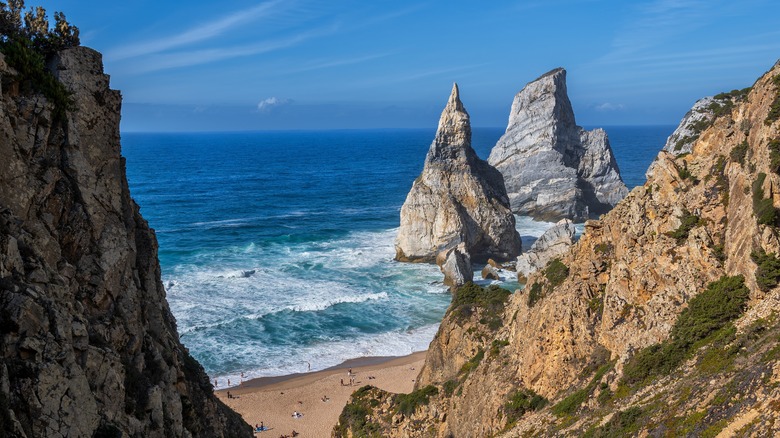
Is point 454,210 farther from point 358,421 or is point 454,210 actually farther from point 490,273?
point 358,421

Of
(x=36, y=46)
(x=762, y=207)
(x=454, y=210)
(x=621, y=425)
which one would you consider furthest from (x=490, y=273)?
(x=36, y=46)

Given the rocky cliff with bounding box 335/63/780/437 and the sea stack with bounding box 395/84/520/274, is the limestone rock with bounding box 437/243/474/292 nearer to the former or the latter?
the sea stack with bounding box 395/84/520/274

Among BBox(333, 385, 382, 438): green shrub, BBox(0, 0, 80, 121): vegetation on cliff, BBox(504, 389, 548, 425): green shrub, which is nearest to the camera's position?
BBox(0, 0, 80, 121): vegetation on cliff

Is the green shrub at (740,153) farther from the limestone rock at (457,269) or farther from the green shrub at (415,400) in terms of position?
the limestone rock at (457,269)

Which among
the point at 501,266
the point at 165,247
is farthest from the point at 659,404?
the point at 165,247

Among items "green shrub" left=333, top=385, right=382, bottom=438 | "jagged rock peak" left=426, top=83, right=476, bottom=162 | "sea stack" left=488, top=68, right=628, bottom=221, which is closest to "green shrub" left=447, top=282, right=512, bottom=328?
"green shrub" left=333, top=385, right=382, bottom=438

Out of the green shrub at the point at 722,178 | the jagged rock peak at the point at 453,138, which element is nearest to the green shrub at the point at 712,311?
the green shrub at the point at 722,178

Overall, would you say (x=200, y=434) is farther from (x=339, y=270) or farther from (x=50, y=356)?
(x=339, y=270)
